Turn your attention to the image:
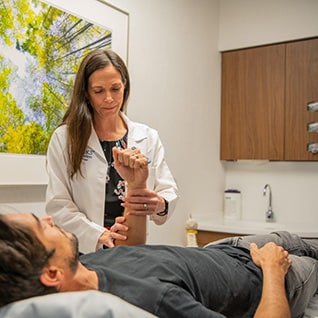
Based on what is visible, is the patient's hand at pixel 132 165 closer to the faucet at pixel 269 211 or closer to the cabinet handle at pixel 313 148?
the cabinet handle at pixel 313 148

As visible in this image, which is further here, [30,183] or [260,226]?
[260,226]

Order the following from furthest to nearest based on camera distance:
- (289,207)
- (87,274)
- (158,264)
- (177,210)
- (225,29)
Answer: (225,29) < (289,207) < (177,210) < (158,264) < (87,274)

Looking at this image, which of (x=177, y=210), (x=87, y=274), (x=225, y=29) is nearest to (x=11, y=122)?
(x=87, y=274)

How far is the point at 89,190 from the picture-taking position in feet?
5.87

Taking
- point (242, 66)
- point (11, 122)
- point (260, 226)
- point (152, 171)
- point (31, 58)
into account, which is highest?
point (242, 66)

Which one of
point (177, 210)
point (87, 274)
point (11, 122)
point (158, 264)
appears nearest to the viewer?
point (87, 274)

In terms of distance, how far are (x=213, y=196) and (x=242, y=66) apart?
1.00 m

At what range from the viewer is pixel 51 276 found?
956mm

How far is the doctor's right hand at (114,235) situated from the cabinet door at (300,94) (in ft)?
5.90

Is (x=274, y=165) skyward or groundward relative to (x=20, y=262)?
skyward

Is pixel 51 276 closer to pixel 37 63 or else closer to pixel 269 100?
pixel 37 63

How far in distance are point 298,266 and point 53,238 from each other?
3.10 ft

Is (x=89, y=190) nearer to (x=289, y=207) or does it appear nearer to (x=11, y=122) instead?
(x=11, y=122)

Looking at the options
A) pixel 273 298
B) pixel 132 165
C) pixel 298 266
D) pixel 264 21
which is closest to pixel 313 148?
pixel 264 21
